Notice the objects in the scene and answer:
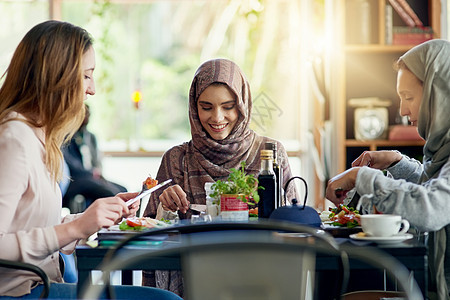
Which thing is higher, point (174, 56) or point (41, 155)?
point (174, 56)

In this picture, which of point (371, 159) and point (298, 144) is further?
point (298, 144)

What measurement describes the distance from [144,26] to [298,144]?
176 centimetres

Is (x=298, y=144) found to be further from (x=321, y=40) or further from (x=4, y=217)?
(x=4, y=217)

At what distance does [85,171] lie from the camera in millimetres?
5070

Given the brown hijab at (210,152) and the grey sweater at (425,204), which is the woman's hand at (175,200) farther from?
the grey sweater at (425,204)

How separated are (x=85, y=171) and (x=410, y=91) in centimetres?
320

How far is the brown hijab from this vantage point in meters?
2.89

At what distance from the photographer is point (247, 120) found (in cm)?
302

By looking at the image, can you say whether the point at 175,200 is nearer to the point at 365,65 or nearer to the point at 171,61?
the point at 365,65

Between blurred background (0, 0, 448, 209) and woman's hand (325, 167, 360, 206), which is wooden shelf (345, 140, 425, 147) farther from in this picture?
woman's hand (325, 167, 360, 206)

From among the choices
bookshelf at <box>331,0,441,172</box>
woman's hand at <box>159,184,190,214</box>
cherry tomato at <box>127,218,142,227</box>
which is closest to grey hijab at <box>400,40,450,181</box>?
woman's hand at <box>159,184,190,214</box>

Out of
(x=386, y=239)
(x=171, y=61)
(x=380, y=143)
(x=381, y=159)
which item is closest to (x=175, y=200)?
(x=381, y=159)

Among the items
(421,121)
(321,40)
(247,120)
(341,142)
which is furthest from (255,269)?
(321,40)

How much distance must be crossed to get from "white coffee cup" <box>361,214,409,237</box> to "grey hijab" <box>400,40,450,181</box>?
1.35ft
